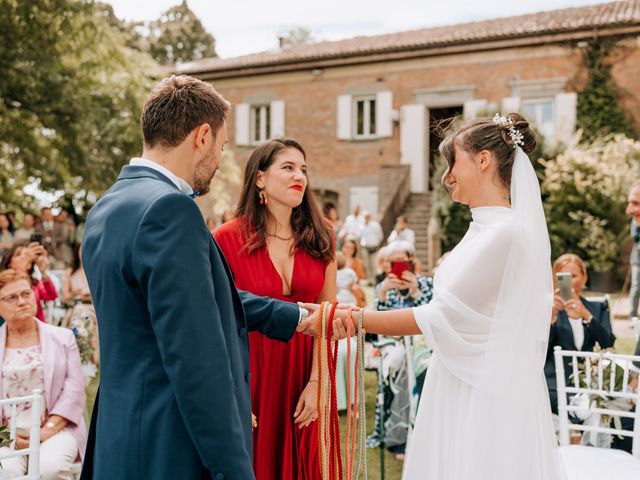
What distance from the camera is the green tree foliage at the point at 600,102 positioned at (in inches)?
645

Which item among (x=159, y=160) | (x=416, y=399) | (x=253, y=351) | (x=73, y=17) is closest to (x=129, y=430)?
(x=159, y=160)

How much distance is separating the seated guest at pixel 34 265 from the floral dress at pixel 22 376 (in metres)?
1.81

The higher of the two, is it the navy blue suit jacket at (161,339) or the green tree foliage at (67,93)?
the green tree foliage at (67,93)

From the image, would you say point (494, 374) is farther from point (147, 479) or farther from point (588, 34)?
point (588, 34)

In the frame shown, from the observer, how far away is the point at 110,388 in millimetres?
1870

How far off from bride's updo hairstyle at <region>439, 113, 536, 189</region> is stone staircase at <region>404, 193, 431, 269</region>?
14.4 meters

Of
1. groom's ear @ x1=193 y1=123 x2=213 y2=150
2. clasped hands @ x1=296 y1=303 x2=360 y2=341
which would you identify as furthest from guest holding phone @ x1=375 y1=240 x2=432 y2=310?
groom's ear @ x1=193 y1=123 x2=213 y2=150

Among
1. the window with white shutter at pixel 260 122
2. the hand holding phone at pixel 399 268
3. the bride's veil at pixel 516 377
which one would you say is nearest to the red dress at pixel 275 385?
the bride's veil at pixel 516 377

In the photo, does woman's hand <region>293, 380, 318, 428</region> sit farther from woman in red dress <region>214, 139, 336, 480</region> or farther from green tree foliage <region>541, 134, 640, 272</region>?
green tree foliage <region>541, 134, 640, 272</region>

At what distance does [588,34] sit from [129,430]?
17590 millimetres

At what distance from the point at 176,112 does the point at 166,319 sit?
64 cm

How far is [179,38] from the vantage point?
129ft

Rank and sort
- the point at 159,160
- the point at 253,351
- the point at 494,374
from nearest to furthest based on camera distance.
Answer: the point at 159,160
the point at 494,374
the point at 253,351

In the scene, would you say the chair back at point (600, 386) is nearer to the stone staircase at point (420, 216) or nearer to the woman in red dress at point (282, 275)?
the woman in red dress at point (282, 275)
